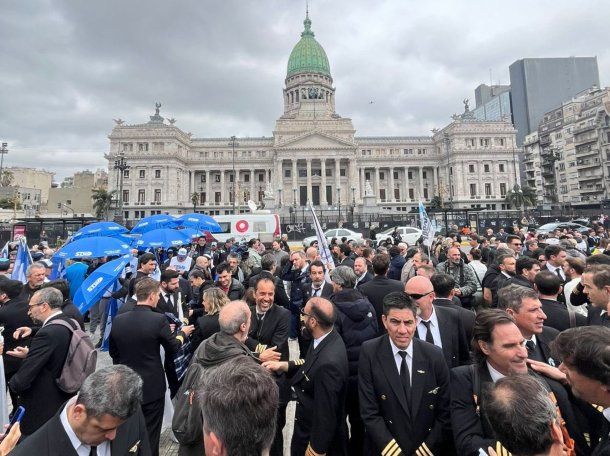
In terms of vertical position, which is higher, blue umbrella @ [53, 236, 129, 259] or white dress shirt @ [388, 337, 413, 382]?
blue umbrella @ [53, 236, 129, 259]

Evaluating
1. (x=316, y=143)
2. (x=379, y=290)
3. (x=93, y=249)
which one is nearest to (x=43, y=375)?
(x=379, y=290)

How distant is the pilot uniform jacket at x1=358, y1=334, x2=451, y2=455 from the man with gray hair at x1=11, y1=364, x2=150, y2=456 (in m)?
1.93

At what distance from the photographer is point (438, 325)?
3.95m

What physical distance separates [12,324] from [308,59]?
86.3 m

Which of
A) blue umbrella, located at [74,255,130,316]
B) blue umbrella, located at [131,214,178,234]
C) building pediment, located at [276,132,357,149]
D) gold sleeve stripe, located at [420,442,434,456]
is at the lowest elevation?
gold sleeve stripe, located at [420,442,434,456]

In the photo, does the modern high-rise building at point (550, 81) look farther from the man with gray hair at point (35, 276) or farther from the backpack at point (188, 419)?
the backpack at point (188, 419)

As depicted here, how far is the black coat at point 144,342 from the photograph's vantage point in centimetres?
380

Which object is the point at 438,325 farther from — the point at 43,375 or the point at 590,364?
the point at 43,375

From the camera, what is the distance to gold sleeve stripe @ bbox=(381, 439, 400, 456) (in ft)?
9.28

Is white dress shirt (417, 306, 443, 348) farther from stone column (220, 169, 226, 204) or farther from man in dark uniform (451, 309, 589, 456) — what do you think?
stone column (220, 169, 226, 204)

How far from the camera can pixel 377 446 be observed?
305 centimetres

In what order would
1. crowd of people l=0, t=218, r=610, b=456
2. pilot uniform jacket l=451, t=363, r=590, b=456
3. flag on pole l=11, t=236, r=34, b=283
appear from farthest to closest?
flag on pole l=11, t=236, r=34, b=283 → pilot uniform jacket l=451, t=363, r=590, b=456 → crowd of people l=0, t=218, r=610, b=456

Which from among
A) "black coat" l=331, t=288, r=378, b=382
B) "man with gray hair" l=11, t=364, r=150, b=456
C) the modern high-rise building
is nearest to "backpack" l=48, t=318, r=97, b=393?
"man with gray hair" l=11, t=364, r=150, b=456

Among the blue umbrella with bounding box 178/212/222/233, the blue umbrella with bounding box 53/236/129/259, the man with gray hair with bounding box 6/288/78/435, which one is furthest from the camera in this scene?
the blue umbrella with bounding box 178/212/222/233
